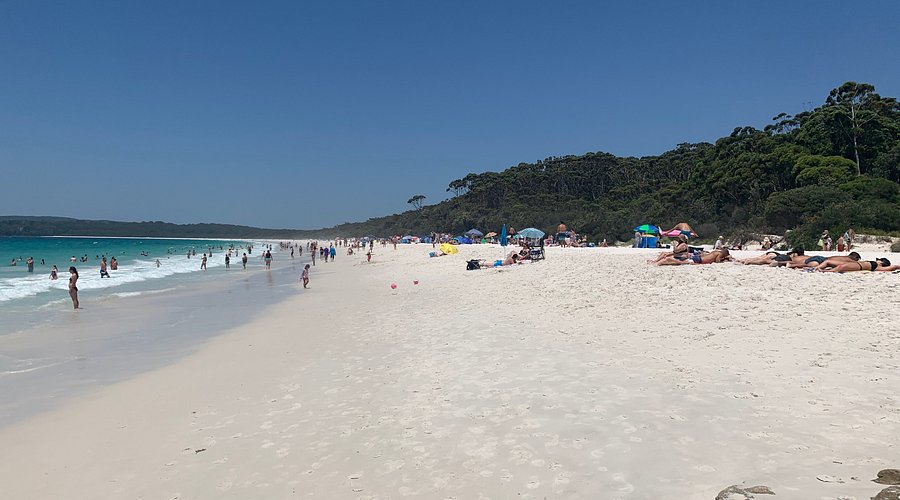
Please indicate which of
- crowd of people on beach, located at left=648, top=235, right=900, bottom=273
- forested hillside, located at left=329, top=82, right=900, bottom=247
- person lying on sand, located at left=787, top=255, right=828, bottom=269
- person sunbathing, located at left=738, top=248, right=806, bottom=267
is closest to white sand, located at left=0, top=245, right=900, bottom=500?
crowd of people on beach, located at left=648, top=235, right=900, bottom=273

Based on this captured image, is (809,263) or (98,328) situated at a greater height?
(809,263)

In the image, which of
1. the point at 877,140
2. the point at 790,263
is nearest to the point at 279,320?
the point at 790,263

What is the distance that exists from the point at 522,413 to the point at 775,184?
42.6 meters

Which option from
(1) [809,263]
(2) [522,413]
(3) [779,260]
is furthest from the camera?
(3) [779,260]

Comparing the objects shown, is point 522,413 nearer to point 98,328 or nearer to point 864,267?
point 864,267

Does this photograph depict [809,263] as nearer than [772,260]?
Yes

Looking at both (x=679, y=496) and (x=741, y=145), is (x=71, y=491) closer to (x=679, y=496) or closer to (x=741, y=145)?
(x=679, y=496)

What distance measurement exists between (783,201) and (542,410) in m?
30.3

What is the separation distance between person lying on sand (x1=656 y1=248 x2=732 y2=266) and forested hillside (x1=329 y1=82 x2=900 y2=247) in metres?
11.7

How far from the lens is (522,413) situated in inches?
201

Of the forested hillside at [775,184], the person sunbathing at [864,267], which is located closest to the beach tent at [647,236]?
the forested hillside at [775,184]

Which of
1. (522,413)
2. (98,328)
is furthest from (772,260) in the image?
(98,328)

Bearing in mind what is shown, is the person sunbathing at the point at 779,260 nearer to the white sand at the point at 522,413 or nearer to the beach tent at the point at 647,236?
the white sand at the point at 522,413

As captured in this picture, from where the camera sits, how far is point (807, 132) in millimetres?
42625
